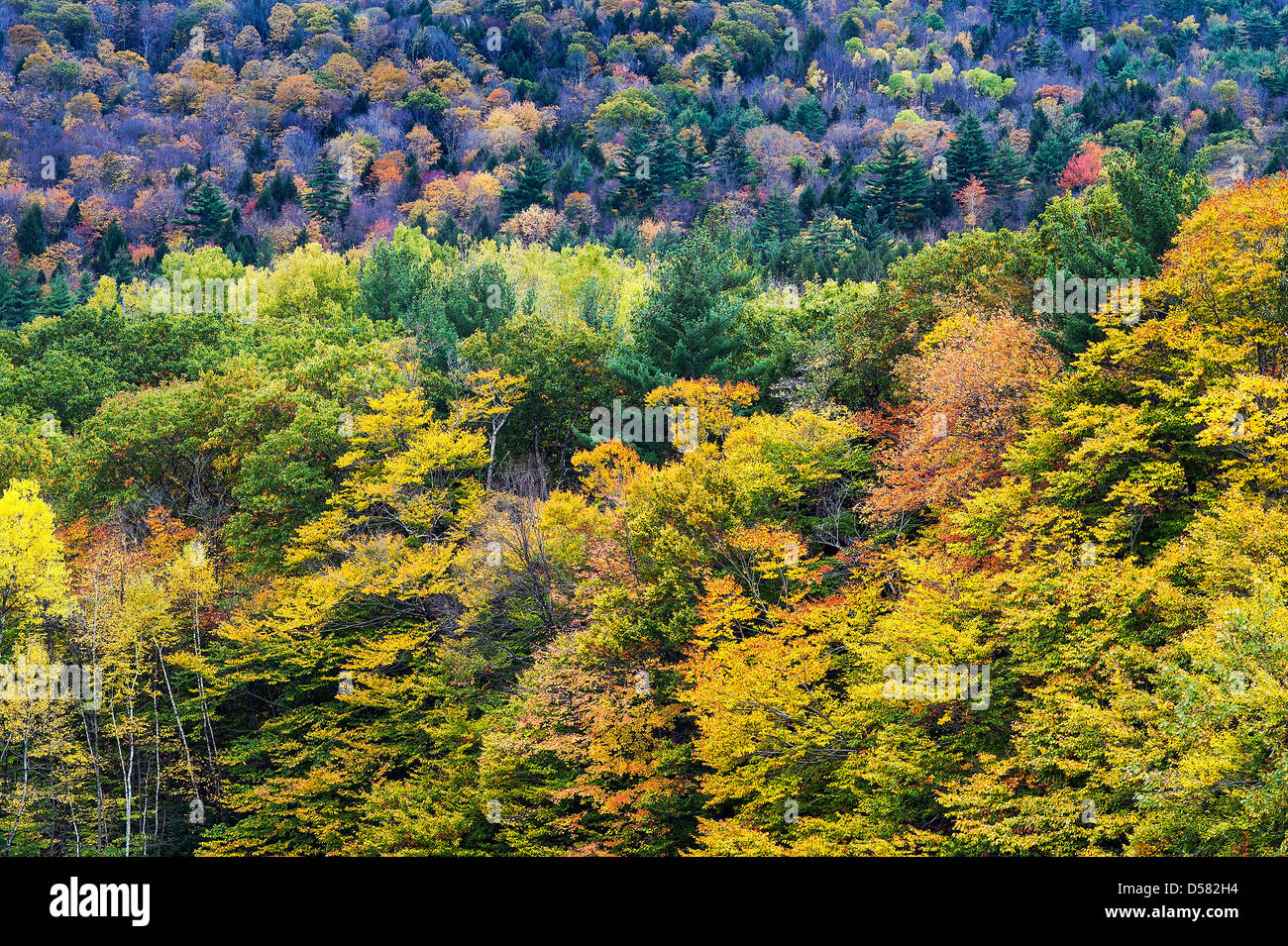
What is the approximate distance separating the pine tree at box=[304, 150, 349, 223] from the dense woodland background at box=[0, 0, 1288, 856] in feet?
129

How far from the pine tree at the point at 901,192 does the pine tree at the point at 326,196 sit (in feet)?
175

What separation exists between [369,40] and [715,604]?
17333 cm

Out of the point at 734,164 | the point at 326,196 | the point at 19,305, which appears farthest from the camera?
the point at 326,196

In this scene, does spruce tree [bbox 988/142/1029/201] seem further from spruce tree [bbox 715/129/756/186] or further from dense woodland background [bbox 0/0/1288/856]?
spruce tree [bbox 715/129/756/186]

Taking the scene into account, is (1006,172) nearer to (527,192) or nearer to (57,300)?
(527,192)

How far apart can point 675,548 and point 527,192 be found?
3102 inches

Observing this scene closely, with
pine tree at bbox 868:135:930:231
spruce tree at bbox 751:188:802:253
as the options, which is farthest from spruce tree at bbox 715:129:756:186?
pine tree at bbox 868:135:930:231

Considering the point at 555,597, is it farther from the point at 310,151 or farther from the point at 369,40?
the point at 369,40

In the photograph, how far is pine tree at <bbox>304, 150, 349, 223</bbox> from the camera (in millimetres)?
117938

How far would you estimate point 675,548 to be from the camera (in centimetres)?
3375

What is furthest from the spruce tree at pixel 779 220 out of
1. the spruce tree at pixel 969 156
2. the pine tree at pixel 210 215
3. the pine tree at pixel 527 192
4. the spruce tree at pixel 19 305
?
the spruce tree at pixel 19 305

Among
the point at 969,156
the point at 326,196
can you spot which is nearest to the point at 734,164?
the point at 969,156
